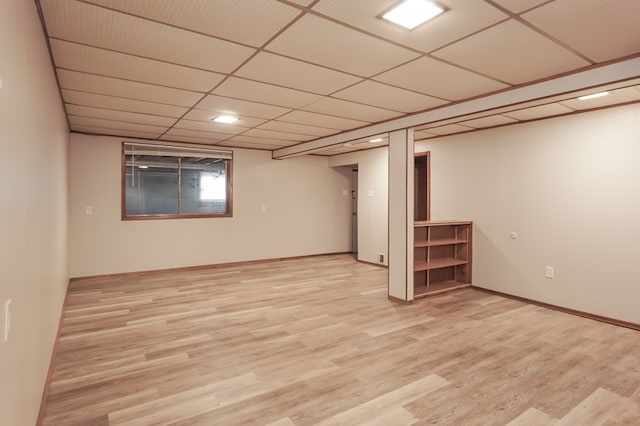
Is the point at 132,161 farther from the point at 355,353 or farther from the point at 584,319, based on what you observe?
the point at 584,319

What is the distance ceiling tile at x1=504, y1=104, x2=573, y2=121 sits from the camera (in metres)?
4.05

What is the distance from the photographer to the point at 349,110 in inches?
167

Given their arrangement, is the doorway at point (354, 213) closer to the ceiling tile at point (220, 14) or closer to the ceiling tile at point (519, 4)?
the ceiling tile at point (220, 14)

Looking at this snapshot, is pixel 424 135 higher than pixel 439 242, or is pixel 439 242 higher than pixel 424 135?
pixel 424 135

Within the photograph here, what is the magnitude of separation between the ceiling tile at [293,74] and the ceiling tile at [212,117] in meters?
1.46

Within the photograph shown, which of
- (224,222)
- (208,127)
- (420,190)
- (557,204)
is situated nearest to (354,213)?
(420,190)

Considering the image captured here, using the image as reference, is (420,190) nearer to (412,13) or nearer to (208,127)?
(208,127)

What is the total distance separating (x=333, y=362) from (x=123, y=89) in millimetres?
3211

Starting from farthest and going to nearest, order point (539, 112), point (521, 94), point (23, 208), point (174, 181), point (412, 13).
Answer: point (174, 181) < point (539, 112) < point (521, 94) < point (412, 13) < point (23, 208)

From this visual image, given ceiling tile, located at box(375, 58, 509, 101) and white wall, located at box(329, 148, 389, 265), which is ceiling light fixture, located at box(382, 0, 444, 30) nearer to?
ceiling tile, located at box(375, 58, 509, 101)

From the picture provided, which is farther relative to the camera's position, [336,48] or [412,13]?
[336,48]

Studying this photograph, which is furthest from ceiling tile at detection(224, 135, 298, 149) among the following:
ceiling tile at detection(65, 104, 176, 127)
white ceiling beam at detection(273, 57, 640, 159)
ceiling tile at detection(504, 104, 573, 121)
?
ceiling tile at detection(504, 104, 573, 121)

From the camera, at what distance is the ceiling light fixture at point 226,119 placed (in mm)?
4617

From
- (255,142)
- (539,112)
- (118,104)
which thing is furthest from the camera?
(255,142)
